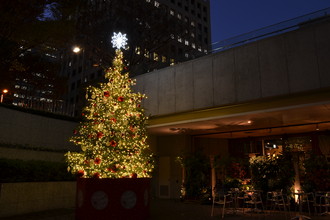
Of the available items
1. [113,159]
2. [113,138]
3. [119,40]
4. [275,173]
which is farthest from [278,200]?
[119,40]

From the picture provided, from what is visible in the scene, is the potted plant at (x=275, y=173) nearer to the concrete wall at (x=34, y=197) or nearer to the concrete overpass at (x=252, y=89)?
the concrete overpass at (x=252, y=89)

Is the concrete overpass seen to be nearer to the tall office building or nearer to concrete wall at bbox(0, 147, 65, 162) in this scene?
the tall office building

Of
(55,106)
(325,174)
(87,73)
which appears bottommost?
(325,174)

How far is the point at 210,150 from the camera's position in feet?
53.6

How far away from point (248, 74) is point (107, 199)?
689cm

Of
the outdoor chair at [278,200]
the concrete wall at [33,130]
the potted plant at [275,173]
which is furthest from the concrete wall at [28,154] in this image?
the outdoor chair at [278,200]

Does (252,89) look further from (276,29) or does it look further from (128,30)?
(128,30)

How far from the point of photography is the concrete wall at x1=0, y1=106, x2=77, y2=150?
11258 millimetres

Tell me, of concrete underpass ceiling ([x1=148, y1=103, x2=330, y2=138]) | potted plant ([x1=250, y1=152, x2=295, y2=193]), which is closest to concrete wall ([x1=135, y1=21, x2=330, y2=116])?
concrete underpass ceiling ([x1=148, y1=103, x2=330, y2=138])

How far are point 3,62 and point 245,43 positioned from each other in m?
10.2

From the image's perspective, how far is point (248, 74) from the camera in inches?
420

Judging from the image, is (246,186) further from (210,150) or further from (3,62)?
(3,62)

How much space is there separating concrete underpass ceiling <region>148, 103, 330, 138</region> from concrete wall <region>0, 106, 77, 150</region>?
172 inches

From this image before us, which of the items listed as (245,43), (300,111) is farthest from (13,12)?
(300,111)
